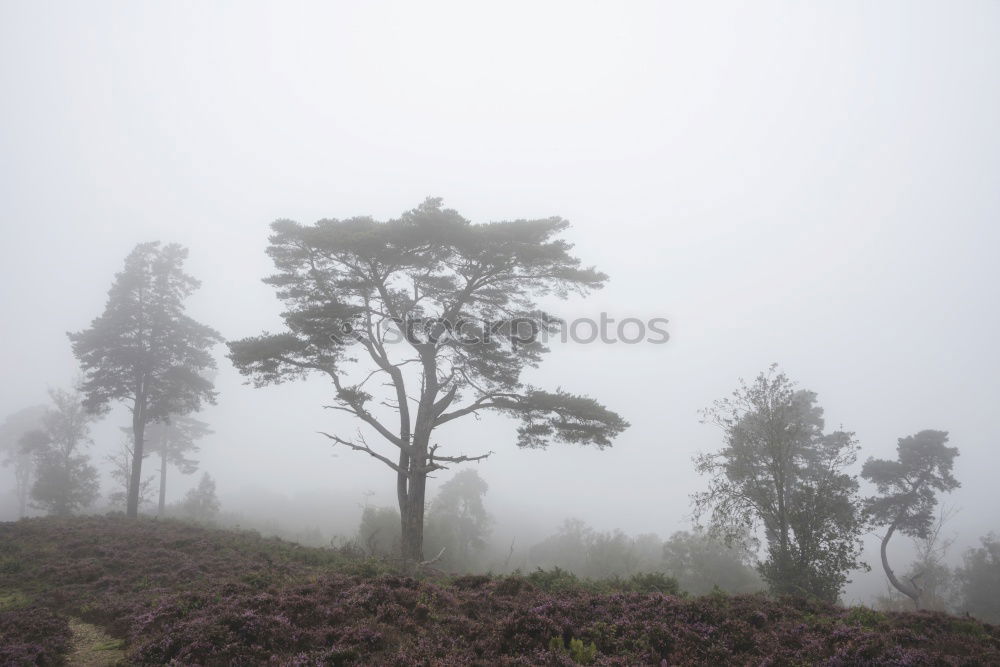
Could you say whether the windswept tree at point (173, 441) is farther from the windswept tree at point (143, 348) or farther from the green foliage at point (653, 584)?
the green foliage at point (653, 584)

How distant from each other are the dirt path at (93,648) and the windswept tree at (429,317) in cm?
774

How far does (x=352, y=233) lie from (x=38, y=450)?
39.3 meters

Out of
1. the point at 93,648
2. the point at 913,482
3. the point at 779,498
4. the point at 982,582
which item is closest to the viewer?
the point at 93,648

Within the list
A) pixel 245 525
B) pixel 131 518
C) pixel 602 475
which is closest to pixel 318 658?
pixel 131 518

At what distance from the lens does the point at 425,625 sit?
828cm

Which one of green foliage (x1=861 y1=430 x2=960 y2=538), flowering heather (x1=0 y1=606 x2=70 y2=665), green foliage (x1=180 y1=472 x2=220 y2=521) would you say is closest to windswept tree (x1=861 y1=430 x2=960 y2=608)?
green foliage (x1=861 y1=430 x2=960 y2=538)

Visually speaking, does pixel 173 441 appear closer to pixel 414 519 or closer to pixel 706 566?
pixel 414 519

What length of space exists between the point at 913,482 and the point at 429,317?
2970cm

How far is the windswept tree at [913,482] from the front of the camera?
25.7 meters

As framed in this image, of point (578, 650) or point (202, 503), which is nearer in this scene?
point (578, 650)

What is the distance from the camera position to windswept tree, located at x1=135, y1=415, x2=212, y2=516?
38562mm

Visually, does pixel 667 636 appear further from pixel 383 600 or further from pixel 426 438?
pixel 426 438

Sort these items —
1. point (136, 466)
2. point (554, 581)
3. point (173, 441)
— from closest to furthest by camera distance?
1. point (554, 581)
2. point (136, 466)
3. point (173, 441)

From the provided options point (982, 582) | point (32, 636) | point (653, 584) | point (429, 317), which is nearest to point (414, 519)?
point (429, 317)
